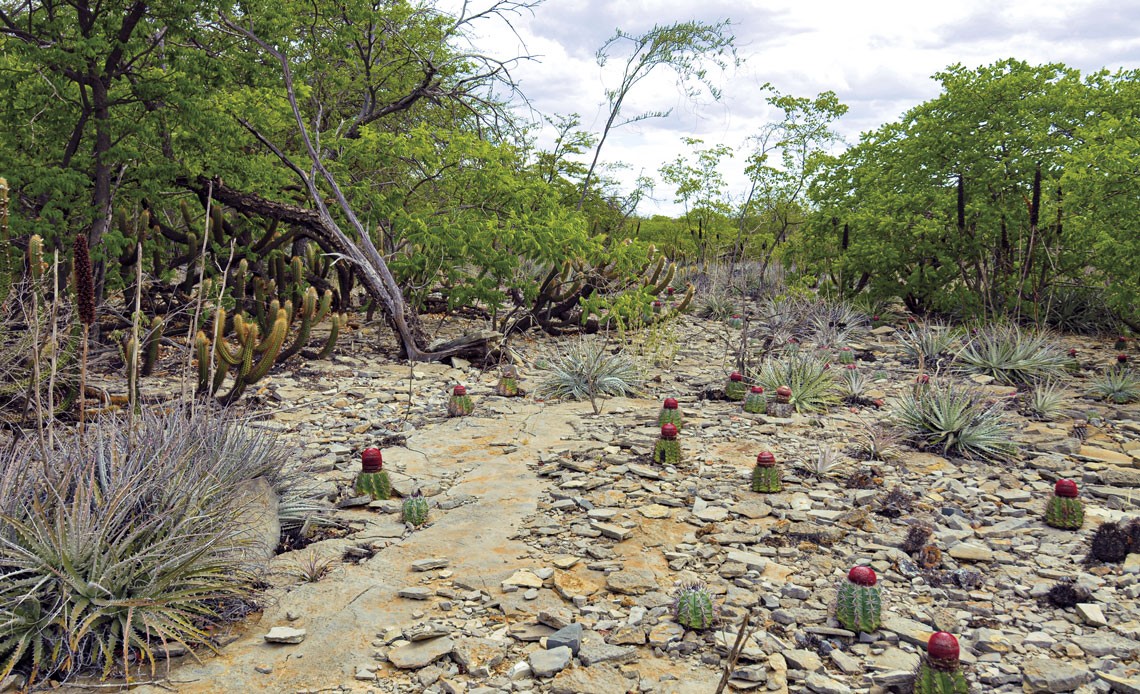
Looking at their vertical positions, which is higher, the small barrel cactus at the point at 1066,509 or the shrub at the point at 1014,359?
the shrub at the point at 1014,359

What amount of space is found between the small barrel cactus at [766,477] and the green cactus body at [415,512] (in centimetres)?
205

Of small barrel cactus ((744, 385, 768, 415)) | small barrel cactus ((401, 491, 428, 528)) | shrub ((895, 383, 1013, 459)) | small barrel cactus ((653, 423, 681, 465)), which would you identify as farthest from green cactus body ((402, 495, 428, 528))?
shrub ((895, 383, 1013, 459))

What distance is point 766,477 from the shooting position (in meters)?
4.68

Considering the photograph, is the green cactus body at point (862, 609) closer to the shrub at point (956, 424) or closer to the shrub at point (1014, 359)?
the shrub at point (956, 424)

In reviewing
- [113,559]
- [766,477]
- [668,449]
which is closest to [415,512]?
[113,559]

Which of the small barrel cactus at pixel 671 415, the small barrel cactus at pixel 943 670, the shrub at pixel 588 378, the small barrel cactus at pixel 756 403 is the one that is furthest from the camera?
the shrub at pixel 588 378

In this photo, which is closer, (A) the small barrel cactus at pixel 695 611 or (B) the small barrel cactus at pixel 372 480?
(A) the small barrel cactus at pixel 695 611

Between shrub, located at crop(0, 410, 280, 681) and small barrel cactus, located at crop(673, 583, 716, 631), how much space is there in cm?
180

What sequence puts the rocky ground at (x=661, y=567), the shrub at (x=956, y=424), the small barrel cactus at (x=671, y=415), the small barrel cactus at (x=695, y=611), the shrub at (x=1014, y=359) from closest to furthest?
the rocky ground at (x=661, y=567), the small barrel cactus at (x=695, y=611), the shrub at (x=956, y=424), the small barrel cactus at (x=671, y=415), the shrub at (x=1014, y=359)

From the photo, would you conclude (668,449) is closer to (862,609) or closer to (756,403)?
(756,403)

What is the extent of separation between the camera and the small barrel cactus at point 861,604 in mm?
3104

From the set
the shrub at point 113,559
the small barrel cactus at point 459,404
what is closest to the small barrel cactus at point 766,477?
the small barrel cactus at point 459,404

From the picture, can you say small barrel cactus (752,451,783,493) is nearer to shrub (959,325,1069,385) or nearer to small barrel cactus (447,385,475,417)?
small barrel cactus (447,385,475,417)

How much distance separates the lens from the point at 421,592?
332 centimetres
